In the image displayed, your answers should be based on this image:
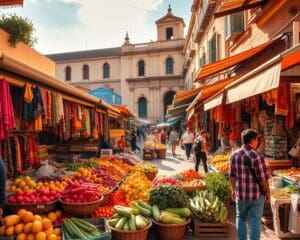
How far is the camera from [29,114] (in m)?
5.85

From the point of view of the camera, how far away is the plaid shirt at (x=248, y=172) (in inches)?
160

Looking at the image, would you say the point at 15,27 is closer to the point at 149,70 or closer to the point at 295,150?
the point at 295,150

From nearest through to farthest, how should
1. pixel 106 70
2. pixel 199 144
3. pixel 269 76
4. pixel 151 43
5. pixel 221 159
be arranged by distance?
pixel 269 76, pixel 221 159, pixel 199 144, pixel 151 43, pixel 106 70

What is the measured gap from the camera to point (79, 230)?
161 inches

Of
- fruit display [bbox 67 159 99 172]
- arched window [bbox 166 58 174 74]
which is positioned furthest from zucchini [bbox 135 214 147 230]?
arched window [bbox 166 58 174 74]

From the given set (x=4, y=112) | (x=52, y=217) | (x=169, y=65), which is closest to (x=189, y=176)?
(x=52, y=217)

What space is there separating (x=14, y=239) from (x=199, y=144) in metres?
7.50

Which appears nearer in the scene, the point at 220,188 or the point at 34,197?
the point at 34,197

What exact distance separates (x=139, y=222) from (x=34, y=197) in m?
1.66

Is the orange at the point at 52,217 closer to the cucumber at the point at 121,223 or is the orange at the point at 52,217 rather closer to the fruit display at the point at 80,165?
the cucumber at the point at 121,223

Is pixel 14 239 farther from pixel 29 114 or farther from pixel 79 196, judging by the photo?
pixel 29 114

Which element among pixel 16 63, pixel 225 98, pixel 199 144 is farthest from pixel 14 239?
pixel 199 144

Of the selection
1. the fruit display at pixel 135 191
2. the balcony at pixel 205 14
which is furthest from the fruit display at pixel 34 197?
the balcony at pixel 205 14

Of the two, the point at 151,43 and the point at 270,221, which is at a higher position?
the point at 151,43
